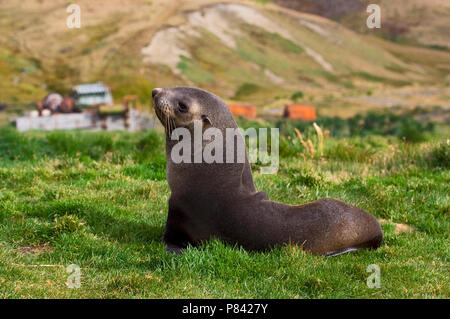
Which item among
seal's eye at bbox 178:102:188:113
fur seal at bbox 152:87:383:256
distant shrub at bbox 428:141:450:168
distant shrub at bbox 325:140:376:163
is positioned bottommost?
distant shrub at bbox 325:140:376:163

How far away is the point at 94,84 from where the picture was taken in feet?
96.3

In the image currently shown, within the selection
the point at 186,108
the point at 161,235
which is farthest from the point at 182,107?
the point at 161,235

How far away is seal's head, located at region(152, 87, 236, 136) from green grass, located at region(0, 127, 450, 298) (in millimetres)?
1273

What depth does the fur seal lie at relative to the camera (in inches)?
214

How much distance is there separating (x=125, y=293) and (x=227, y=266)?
998 millimetres

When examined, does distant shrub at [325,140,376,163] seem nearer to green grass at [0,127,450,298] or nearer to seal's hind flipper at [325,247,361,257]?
green grass at [0,127,450,298]

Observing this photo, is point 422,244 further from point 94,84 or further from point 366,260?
point 94,84

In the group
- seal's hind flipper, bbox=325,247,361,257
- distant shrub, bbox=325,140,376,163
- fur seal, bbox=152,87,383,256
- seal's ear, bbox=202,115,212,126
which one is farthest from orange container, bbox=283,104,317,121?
seal's ear, bbox=202,115,212,126

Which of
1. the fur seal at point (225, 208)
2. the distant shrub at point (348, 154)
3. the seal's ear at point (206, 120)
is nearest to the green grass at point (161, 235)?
the fur seal at point (225, 208)

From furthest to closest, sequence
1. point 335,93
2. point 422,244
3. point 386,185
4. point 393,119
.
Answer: point 335,93 < point 393,119 < point 386,185 < point 422,244

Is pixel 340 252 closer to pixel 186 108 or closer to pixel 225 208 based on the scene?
pixel 225 208

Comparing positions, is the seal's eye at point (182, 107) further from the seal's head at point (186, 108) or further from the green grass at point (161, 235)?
the green grass at point (161, 235)
